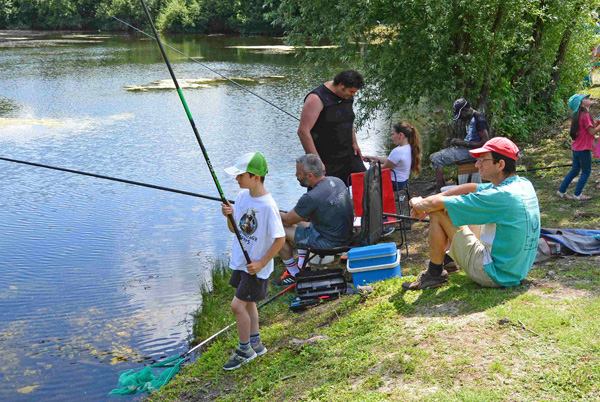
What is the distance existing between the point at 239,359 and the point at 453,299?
1.50 metres

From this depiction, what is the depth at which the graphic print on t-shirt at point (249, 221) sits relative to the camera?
3893 millimetres

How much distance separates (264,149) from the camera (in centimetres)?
1214

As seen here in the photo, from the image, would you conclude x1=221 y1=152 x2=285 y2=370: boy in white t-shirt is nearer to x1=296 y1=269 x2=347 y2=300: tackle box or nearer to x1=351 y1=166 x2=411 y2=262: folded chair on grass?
x1=296 y1=269 x2=347 y2=300: tackle box

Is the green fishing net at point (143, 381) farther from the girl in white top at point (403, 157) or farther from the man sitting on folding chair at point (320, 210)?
the girl in white top at point (403, 157)

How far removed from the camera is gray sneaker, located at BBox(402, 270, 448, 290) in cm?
423

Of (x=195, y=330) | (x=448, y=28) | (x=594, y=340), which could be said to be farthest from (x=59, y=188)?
(x=594, y=340)

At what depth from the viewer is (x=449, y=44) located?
9203mm

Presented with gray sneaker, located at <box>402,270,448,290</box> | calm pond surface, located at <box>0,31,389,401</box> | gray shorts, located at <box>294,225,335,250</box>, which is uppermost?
gray sneaker, located at <box>402,270,448,290</box>

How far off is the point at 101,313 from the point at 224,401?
2.58 meters

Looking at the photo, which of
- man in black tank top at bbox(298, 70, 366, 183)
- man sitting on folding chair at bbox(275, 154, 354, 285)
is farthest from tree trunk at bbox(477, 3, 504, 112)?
man sitting on folding chair at bbox(275, 154, 354, 285)

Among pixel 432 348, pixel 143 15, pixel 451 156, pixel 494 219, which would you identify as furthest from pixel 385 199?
pixel 143 15

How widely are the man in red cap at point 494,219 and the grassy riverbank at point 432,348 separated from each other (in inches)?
7.0

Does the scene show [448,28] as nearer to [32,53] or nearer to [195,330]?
[195,330]

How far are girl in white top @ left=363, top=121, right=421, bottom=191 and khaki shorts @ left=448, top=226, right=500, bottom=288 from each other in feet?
8.34
